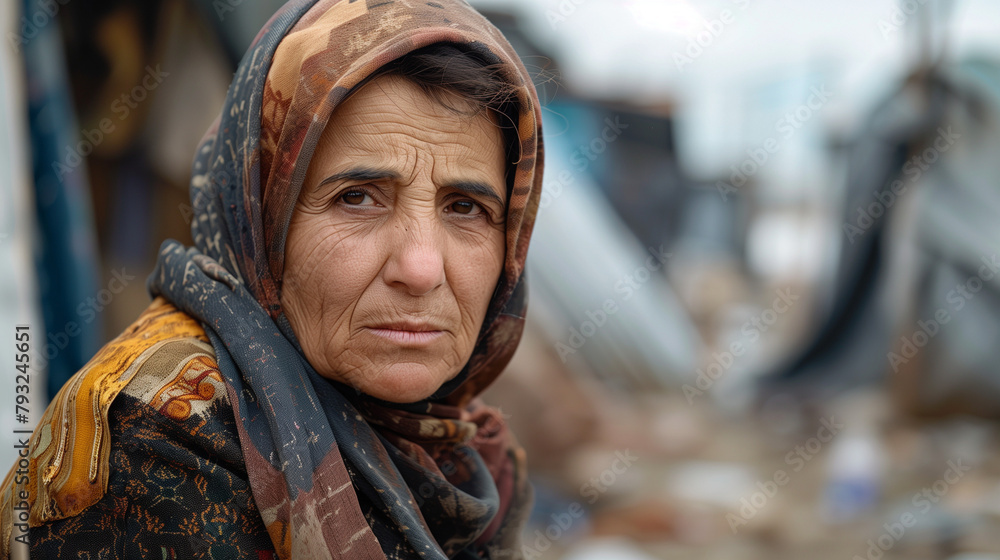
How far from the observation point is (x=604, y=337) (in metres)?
6.81

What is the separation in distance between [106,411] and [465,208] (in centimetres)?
81

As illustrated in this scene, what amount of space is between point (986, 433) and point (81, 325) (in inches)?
322

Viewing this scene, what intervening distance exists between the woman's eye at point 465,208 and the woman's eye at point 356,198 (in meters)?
0.19

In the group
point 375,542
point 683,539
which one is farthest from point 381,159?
point 683,539

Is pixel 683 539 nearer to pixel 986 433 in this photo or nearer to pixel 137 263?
pixel 986 433

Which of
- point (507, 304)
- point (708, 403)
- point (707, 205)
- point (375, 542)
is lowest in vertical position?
point (708, 403)
